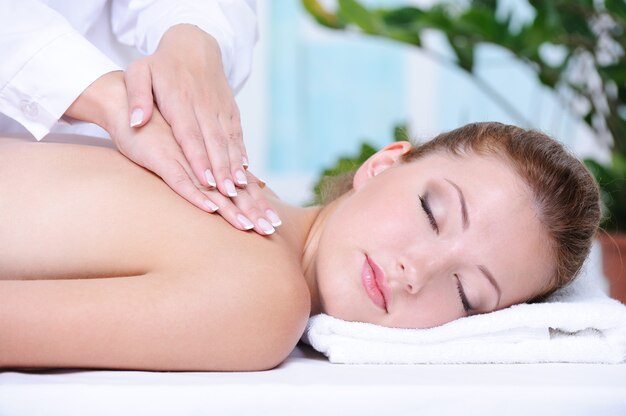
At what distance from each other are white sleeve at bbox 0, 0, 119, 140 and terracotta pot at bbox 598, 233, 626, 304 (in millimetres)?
1866

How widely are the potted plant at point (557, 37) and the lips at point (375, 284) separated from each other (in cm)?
136

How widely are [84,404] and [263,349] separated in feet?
0.93

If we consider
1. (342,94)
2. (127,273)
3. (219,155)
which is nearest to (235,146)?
(219,155)

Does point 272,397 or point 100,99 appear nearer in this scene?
point 272,397

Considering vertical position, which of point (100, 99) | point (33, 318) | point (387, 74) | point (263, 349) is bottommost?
point (387, 74)

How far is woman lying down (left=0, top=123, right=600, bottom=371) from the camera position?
1171 mm

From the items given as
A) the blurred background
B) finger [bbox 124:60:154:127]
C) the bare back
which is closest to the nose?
the bare back

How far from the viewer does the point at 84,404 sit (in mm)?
1068

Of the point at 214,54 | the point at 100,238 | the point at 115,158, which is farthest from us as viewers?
the point at 214,54

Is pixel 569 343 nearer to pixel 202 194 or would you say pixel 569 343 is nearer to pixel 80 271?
pixel 202 194

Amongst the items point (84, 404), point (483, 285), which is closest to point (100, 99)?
point (84, 404)

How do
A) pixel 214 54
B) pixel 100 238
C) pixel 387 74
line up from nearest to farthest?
pixel 100 238, pixel 214 54, pixel 387 74

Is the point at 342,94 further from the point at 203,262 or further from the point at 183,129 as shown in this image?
the point at 203,262

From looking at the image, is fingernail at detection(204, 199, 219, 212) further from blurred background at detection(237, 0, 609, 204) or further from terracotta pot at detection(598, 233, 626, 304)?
blurred background at detection(237, 0, 609, 204)
